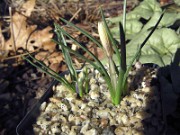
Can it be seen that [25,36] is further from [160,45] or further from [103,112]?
[103,112]

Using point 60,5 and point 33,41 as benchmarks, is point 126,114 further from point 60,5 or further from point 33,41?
point 60,5

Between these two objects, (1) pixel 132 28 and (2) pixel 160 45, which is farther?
(1) pixel 132 28

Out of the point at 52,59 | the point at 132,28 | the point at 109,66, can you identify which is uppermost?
the point at 109,66

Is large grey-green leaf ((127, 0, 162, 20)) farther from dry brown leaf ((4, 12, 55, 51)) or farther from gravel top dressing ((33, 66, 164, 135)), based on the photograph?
gravel top dressing ((33, 66, 164, 135))

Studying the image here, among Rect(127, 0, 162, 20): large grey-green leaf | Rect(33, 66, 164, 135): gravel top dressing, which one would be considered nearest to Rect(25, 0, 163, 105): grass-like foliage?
Rect(33, 66, 164, 135): gravel top dressing

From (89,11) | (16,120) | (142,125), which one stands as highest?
(142,125)

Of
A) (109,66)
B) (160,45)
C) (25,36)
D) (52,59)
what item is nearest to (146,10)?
(160,45)

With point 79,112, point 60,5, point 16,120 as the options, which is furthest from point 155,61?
point 60,5

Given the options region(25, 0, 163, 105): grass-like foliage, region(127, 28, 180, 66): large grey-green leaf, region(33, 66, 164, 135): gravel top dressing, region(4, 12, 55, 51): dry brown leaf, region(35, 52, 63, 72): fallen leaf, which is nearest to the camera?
region(25, 0, 163, 105): grass-like foliage

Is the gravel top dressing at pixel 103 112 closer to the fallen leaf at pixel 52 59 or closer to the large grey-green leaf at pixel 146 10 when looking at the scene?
the fallen leaf at pixel 52 59
